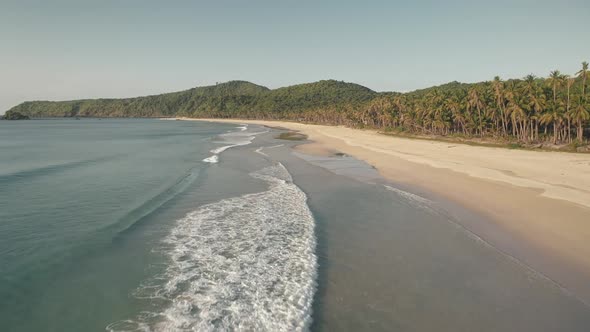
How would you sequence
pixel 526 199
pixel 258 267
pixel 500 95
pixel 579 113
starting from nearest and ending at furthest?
pixel 258 267 → pixel 526 199 → pixel 579 113 → pixel 500 95

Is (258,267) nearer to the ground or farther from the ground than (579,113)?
nearer to the ground

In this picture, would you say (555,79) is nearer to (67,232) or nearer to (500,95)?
(500,95)

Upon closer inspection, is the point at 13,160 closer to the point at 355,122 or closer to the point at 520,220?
the point at 520,220

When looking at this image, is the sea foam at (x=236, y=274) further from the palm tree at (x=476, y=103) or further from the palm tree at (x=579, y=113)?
the palm tree at (x=476, y=103)

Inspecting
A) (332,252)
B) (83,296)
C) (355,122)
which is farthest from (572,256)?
(355,122)

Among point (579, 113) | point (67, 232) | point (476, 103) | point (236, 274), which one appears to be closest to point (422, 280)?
point (236, 274)

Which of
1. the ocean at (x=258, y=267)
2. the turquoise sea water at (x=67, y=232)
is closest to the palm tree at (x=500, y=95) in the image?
the ocean at (x=258, y=267)
